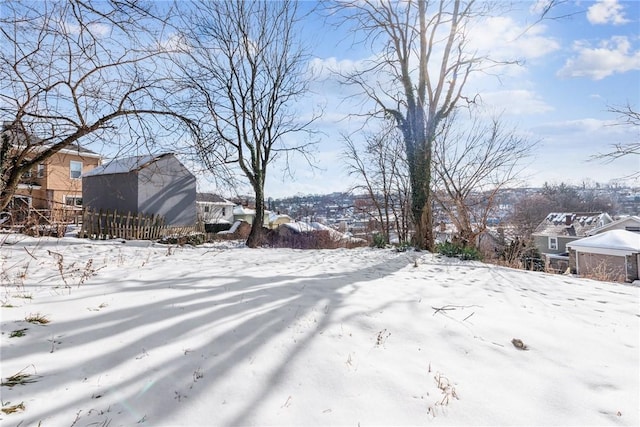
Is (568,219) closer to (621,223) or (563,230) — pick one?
(563,230)

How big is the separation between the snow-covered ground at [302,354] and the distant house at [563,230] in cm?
2879

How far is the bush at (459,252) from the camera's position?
271 inches

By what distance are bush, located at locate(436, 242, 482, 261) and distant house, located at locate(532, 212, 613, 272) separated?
24.1m

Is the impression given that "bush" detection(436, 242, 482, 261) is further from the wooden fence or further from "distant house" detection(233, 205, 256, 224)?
"distant house" detection(233, 205, 256, 224)

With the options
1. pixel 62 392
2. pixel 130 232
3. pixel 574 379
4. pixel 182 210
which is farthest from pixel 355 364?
pixel 182 210

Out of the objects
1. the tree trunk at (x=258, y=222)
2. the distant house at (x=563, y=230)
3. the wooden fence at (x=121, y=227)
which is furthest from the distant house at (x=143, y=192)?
the distant house at (x=563, y=230)

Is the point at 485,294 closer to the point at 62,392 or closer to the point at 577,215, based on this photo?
the point at 62,392

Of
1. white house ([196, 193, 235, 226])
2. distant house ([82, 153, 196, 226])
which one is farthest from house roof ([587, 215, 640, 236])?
white house ([196, 193, 235, 226])

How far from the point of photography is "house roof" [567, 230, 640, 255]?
588 inches

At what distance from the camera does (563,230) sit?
28375 millimetres

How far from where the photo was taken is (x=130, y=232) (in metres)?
12.7

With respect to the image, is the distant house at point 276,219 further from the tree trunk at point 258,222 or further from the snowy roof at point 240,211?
the tree trunk at point 258,222

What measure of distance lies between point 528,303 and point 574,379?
5.49 ft

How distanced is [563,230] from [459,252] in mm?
29037
